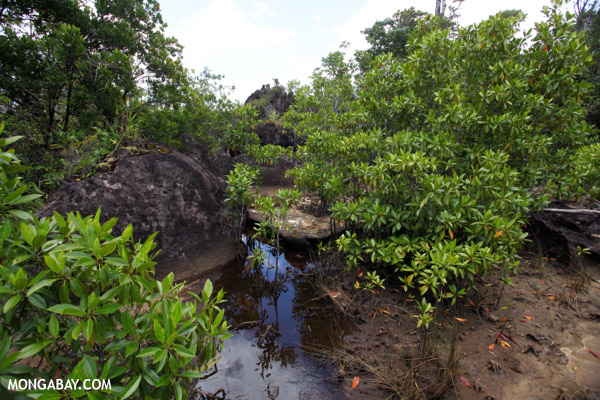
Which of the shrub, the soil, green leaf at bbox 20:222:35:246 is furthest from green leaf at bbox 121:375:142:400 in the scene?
the soil

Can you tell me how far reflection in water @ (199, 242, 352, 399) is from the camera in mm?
2947

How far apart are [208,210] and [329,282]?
2.91 meters

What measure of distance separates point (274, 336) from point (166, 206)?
10.3ft

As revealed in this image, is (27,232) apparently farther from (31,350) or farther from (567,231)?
(567,231)

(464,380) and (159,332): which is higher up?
(159,332)

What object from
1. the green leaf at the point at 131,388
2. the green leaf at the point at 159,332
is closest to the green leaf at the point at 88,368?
the green leaf at the point at 131,388

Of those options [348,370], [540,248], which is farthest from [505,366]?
[540,248]

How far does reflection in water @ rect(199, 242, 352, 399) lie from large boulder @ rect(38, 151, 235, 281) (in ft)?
2.19

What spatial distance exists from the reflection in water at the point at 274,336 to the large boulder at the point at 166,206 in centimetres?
67

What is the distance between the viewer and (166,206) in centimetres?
521

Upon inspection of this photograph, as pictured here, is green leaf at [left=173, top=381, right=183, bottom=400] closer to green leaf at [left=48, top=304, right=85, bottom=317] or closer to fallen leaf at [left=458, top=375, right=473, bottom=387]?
green leaf at [left=48, top=304, right=85, bottom=317]

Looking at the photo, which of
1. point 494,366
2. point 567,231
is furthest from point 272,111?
point 494,366

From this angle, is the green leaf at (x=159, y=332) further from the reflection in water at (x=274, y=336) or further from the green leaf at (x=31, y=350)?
the reflection in water at (x=274, y=336)

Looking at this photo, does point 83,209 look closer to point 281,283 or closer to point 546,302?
point 281,283
